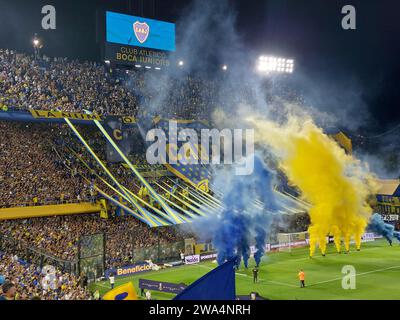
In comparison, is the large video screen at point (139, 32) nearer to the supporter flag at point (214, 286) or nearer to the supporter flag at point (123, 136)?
the supporter flag at point (123, 136)

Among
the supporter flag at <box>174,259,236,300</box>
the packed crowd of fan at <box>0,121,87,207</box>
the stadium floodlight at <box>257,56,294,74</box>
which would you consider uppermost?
the stadium floodlight at <box>257,56,294,74</box>

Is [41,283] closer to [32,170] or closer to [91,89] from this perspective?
[32,170]

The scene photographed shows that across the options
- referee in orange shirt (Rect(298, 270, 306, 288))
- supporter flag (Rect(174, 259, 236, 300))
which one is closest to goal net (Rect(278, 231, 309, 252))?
referee in orange shirt (Rect(298, 270, 306, 288))

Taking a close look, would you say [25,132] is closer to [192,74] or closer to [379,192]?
[192,74]

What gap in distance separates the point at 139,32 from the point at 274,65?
18.6 meters

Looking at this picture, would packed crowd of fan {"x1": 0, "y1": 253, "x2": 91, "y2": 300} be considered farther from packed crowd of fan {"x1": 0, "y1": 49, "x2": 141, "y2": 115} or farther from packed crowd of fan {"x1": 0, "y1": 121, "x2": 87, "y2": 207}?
packed crowd of fan {"x1": 0, "y1": 49, "x2": 141, "y2": 115}

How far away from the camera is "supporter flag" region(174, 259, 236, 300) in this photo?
6414 mm

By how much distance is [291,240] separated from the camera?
147ft

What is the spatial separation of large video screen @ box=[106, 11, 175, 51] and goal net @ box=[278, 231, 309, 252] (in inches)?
904

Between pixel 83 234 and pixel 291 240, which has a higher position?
pixel 83 234

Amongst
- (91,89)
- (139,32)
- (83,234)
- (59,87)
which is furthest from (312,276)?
(139,32)

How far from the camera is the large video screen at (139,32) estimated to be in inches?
1832
